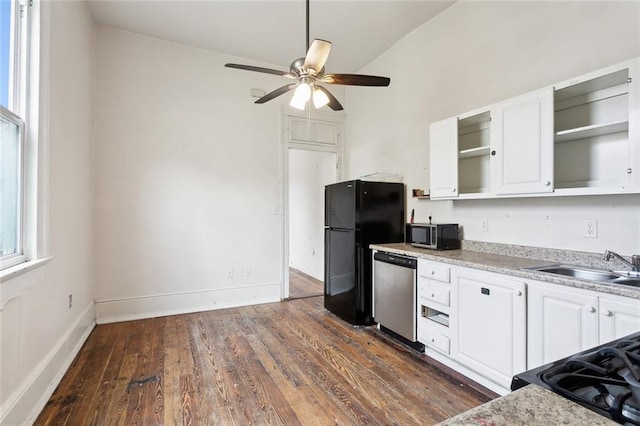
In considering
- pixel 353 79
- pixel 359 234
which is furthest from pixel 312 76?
pixel 359 234

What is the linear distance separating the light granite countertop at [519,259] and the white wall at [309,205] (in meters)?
2.59

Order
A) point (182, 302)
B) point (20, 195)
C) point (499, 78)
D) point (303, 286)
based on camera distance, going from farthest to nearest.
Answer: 1. point (303, 286)
2. point (182, 302)
3. point (499, 78)
4. point (20, 195)

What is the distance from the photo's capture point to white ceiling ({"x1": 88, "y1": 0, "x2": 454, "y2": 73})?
3078 mm

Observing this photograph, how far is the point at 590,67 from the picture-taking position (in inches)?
80.9

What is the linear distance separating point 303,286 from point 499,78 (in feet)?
13.1

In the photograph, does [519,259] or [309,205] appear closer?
[519,259]

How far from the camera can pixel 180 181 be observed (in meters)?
3.87

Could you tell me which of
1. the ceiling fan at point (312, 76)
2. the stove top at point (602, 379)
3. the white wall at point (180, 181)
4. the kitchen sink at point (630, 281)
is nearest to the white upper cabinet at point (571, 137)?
the kitchen sink at point (630, 281)

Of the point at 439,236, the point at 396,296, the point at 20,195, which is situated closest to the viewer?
the point at 20,195

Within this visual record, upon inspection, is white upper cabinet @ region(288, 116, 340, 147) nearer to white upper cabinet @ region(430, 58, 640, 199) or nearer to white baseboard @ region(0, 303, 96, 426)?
white upper cabinet @ region(430, 58, 640, 199)

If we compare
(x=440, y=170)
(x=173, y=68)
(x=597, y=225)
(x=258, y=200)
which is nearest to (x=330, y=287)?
(x=258, y=200)

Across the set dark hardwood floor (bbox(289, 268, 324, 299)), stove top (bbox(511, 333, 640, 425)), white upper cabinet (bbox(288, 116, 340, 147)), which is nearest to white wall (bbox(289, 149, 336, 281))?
dark hardwood floor (bbox(289, 268, 324, 299))

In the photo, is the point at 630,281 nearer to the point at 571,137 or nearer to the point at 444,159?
the point at 571,137

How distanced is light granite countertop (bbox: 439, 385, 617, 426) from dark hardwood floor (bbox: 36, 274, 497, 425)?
5.08 feet
